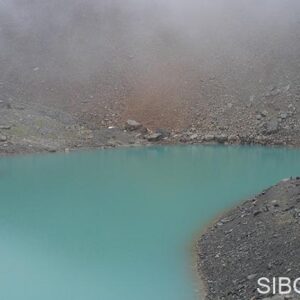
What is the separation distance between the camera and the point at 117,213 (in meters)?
21.0

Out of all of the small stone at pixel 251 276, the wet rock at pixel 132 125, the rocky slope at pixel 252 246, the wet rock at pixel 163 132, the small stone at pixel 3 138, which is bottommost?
the small stone at pixel 251 276

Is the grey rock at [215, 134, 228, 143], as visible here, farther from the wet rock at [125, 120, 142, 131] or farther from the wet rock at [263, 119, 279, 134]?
the wet rock at [125, 120, 142, 131]

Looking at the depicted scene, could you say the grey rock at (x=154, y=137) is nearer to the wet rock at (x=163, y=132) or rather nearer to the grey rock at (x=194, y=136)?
the wet rock at (x=163, y=132)

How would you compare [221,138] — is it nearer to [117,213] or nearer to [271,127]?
[271,127]

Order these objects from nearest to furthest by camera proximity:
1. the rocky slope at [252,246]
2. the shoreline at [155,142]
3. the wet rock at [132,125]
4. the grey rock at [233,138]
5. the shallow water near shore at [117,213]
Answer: the rocky slope at [252,246]
the shallow water near shore at [117,213]
the shoreline at [155,142]
the grey rock at [233,138]
the wet rock at [132,125]

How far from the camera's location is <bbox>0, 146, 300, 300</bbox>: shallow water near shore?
13.8 m

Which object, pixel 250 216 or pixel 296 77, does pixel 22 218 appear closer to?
pixel 250 216

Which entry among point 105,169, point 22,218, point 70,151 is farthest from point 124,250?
point 70,151

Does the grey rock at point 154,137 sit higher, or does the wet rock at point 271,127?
the wet rock at point 271,127

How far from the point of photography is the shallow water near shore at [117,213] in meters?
13.8

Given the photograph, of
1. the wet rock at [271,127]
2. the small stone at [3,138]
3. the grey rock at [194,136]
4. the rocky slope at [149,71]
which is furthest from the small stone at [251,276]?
the wet rock at [271,127]

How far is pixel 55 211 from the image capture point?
2159 cm

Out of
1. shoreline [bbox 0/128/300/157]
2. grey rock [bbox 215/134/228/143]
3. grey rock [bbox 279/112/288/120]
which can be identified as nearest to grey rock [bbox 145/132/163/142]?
shoreline [bbox 0/128/300/157]

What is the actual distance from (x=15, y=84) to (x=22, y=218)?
89.6 ft
